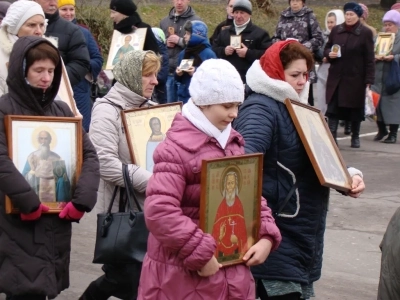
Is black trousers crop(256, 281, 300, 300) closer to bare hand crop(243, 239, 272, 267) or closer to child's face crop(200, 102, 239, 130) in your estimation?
bare hand crop(243, 239, 272, 267)

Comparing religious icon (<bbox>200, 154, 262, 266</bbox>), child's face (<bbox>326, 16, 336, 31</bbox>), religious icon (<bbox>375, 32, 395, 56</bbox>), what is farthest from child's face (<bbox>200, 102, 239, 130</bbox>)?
child's face (<bbox>326, 16, 336, 31</bbox>)

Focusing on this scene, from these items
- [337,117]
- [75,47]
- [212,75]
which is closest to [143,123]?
[212,75]

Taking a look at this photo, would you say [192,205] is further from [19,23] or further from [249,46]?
[249,46]

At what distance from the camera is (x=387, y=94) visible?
13.3 meters

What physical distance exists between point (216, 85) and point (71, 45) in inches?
165

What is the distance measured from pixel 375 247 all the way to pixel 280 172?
3.26 meters

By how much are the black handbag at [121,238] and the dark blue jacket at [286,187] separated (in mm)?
634

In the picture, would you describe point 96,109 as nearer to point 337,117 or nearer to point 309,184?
point 309,184

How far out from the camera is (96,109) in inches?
207

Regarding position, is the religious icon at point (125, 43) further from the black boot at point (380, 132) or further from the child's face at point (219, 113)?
the child's face at point (219, 113)

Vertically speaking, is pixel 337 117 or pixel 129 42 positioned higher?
pixel 129 42

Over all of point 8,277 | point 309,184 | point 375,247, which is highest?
point 309,184

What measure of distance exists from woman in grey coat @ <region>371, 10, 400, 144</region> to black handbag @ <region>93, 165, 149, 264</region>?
28.6 ft

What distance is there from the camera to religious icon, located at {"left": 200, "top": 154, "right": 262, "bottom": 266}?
370 cm
